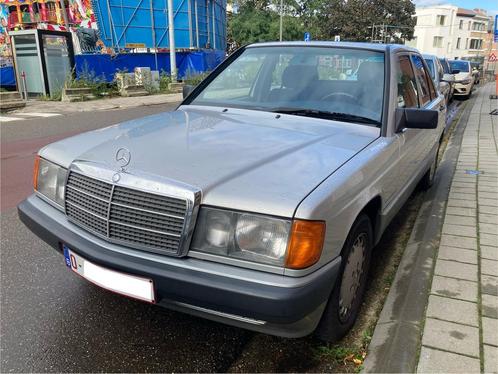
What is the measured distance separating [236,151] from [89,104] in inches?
579

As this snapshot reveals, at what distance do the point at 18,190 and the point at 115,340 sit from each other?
143 inches

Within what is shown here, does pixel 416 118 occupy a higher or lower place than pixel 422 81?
lower

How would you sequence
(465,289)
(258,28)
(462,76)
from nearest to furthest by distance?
(465,289) → (462,76) → (258,28)

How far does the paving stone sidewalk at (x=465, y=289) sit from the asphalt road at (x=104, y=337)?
0.73 metres

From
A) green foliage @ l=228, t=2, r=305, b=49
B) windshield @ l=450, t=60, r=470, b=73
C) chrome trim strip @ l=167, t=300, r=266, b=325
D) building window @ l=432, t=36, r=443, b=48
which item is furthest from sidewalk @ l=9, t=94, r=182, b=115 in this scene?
building window @ l=432, t=36, r=443, b=48

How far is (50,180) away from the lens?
268 cm

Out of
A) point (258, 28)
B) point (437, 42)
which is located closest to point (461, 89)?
point (258, 28)

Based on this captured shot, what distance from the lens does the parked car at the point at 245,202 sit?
1936 millimetres

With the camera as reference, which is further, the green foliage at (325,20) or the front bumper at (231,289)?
the green foliage at (325,20)

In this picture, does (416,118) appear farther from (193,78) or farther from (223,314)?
(193,78)

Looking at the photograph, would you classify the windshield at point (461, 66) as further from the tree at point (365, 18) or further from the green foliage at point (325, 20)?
the tree at point (365, 18)

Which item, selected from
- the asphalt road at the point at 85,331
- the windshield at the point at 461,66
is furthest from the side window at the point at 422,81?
the windshield at the point at 461,66

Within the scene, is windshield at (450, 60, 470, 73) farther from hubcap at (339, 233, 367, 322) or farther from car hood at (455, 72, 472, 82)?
hubcap at (339, 233, 367, 322)

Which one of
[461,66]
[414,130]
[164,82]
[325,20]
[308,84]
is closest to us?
[308,84]
